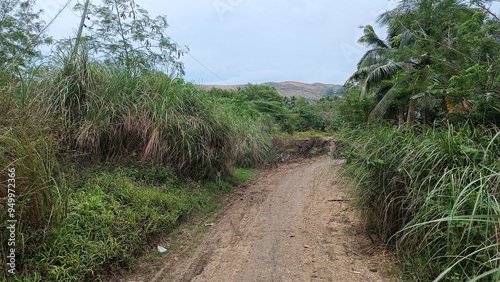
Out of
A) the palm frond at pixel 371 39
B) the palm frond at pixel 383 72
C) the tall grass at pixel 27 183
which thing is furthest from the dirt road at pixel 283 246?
the palm frond at pixel 371 39

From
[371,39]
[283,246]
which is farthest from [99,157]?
[371,39]

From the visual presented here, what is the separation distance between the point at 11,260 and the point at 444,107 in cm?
688

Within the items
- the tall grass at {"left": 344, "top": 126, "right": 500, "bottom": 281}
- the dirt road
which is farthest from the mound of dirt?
the tall grass at {"left": 344, "top": 126, "right": 500, "bottom": 281}

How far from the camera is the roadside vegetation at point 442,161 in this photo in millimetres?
2975

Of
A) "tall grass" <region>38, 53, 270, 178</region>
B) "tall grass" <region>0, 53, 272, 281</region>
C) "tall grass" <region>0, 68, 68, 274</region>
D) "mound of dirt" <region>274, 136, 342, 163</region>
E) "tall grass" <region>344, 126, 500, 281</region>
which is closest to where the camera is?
"tall grass" <region>344, 126, 500, 281</region>

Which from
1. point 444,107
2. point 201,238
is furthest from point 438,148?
point 201,238

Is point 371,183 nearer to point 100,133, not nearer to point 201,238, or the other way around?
point 201,238

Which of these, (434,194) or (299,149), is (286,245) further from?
(299,149)

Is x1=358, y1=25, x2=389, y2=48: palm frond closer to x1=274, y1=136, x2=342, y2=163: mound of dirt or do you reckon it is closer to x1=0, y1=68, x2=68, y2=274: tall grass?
x1=274, y1=136, x2=342, y2=163: mound of dirt

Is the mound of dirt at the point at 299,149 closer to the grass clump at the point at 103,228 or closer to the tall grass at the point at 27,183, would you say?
the grass clump at the point at 103,228

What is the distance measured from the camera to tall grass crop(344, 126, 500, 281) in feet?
9.47

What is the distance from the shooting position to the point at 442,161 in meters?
3.72

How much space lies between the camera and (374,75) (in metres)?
16.4

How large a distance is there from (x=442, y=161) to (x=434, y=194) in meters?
0.49
